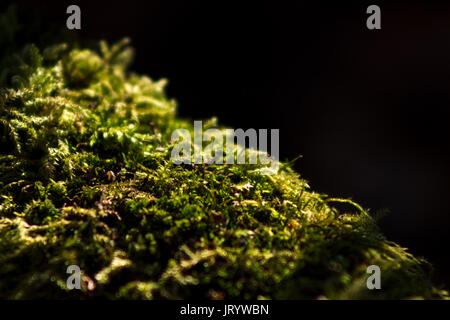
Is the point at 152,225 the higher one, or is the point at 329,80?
the point at 329,80

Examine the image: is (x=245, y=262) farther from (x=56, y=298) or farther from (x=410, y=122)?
(x=410, y=122)

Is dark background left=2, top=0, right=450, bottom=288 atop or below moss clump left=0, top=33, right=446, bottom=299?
atop

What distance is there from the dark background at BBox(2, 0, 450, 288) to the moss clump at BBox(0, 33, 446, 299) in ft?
8.13

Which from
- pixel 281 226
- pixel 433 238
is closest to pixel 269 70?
pixel 433 238

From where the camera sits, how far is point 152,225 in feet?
3.99

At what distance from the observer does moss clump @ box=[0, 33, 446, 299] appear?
1.06 meters

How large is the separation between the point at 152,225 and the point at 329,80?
3.73 metres

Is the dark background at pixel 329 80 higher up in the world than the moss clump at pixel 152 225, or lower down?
higher up

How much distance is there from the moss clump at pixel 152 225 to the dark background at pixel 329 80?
Result: 8.13 feet

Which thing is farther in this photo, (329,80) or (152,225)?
(329,80)

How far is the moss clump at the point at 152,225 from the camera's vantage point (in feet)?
3.49

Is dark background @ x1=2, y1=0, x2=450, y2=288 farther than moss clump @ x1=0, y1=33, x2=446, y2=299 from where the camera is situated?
Yes

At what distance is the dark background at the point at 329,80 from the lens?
362cm

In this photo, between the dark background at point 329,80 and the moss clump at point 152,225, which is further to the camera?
the dark background at point 329,80
